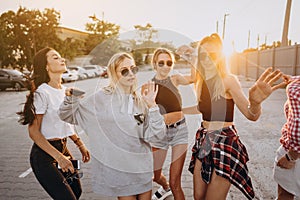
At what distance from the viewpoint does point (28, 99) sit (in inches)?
93.0

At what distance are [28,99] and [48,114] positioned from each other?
0.23 m

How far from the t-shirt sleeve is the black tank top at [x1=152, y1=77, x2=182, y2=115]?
1163 millimetres

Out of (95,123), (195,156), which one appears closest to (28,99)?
(95,123)

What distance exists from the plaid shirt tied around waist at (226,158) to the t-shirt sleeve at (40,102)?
4.57 feet

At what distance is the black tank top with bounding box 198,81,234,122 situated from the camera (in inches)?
89.1

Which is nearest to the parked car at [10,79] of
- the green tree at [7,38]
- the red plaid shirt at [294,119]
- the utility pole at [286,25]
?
the green tree at [7,38]

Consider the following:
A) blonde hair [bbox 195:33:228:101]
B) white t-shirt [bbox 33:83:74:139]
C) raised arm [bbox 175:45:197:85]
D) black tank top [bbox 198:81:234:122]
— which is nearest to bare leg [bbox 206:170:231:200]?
black tank top [bbox 198:81:234:122]

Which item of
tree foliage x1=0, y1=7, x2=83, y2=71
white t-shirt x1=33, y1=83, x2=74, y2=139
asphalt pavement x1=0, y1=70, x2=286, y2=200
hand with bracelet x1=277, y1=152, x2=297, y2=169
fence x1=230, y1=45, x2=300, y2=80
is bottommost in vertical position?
asphalt pavement x1=0, y1=70, x2=286, y2=200

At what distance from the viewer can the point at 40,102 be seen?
231 cm

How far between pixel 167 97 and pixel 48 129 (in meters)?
1.28

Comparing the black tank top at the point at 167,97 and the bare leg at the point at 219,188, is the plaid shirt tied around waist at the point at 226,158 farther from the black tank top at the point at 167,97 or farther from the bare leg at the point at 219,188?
the black tank top at the point at 167,97

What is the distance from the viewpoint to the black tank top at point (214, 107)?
→ 7.43ft

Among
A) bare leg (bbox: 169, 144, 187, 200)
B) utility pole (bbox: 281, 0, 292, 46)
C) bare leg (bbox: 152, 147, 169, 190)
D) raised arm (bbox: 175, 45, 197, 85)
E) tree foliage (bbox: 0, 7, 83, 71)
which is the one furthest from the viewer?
tree foliage (bbox: 0, 7, 83, 71)

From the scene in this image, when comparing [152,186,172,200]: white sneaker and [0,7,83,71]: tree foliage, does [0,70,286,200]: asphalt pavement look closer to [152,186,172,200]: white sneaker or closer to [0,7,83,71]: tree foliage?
[152,186,172,200]: white sneaker
